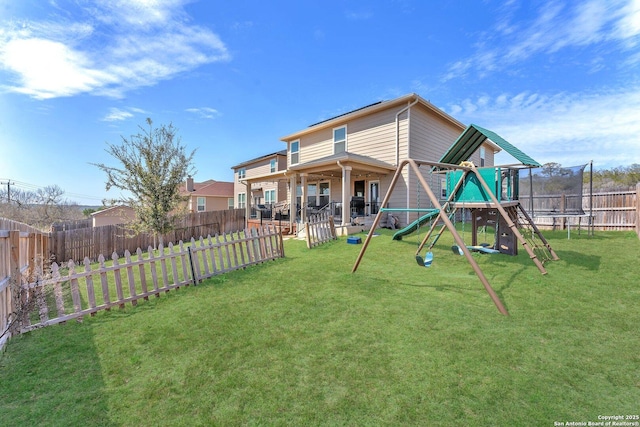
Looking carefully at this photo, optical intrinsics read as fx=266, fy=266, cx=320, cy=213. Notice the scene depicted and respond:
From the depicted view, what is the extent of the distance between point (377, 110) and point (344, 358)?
14.4 metres

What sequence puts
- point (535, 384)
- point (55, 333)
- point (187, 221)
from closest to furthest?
point (535, 384) < point (55, 333) < point (187, 221)

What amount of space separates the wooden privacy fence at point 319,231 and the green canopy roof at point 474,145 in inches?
201

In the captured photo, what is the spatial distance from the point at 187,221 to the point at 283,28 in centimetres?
1214

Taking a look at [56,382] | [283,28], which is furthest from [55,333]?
[283,28]

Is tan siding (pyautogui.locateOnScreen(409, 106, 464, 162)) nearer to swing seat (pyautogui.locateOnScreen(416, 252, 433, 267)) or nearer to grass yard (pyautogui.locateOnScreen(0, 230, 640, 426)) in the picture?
swing seat (pyautogui.locateOnScreen(416, 252, 433, 267))

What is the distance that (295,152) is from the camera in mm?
20078

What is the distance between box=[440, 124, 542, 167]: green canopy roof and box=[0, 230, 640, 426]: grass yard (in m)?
3.28

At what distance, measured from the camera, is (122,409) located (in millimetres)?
2457

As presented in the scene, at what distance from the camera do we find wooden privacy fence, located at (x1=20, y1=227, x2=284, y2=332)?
4.32 meters

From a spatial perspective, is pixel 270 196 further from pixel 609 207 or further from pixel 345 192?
pixel 609 207

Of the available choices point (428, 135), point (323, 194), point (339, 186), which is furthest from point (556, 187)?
point (323, 194)

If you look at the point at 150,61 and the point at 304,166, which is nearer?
the point at 150,61

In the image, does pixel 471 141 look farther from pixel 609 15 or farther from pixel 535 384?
pixel 535 384

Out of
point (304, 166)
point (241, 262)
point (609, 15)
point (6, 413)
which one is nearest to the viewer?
point (6, 413)
